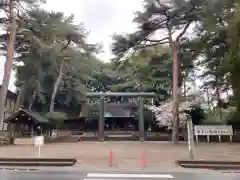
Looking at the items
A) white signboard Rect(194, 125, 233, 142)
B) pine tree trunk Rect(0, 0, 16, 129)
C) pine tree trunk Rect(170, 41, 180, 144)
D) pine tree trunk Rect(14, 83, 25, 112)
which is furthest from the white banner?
pine tree trunk Rect(14, 83, 25, 112)

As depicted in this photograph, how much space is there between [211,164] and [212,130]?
56.6ft

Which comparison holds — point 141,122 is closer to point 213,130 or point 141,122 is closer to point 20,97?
point 213,130

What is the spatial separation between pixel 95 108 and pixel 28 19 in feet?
76.9

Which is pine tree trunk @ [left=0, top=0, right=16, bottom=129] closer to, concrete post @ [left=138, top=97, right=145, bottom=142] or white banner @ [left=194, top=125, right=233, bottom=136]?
concrete post @ [left=138, top=97, right=145, bottom=142]

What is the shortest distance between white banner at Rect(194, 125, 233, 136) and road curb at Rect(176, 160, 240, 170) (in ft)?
52.8

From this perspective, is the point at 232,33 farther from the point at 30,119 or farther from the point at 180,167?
the point at 30,119

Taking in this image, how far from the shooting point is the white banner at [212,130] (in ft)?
103

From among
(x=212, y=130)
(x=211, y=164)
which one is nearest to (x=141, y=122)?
(x=212, y=130)

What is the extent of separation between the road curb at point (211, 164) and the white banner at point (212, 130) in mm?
16096

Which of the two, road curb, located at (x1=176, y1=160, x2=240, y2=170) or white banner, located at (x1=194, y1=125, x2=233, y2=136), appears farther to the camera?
white banner, located at (x1=194, y1=125, x2=233, y2=136)

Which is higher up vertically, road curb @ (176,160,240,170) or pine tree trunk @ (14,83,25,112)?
pine tree trunk @ (14,83,25,112)

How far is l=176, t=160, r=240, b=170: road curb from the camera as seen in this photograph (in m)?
14.6

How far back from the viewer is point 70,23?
140 ft

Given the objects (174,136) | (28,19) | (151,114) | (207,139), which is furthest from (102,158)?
(151,114)
